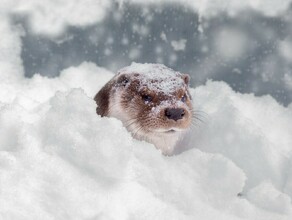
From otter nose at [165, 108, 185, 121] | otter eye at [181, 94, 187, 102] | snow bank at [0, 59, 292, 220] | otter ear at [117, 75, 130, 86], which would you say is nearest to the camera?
snow bank at [0, 59, 292, 220]

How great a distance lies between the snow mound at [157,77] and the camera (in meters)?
5.09

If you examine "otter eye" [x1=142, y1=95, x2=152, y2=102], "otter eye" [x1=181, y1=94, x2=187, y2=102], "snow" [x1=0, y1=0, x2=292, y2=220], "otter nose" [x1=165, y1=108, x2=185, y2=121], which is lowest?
"snow" [x1=0, y1=0, x2=292, y2=220]

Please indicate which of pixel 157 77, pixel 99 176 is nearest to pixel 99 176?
pixel 99 176

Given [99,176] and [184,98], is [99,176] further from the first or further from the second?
[184,98]

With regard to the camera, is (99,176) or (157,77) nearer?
(99,176)

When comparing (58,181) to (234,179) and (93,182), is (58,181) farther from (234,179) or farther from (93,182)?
(234,179)

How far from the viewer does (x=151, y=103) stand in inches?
196

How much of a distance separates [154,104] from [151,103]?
39 mm

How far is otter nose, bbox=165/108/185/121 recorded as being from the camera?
4.75m

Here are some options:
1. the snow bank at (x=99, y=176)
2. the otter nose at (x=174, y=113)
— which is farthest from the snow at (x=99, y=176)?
the otter nose at (x=174, y=113)

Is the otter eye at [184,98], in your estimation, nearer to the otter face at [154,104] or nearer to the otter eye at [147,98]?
the otter face at [154,104]

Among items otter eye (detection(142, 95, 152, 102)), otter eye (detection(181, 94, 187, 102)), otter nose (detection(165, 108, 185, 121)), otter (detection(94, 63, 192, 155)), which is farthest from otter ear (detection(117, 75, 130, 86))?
otter nose (detection(165, 108, 185, 121))

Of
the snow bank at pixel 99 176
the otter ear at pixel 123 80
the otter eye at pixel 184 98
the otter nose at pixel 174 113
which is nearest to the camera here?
the snow bank at pixel 99 176

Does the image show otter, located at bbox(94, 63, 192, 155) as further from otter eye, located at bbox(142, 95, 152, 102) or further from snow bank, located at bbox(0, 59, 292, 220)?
snow bank, located at bbox(0, 59, 292, 220)
